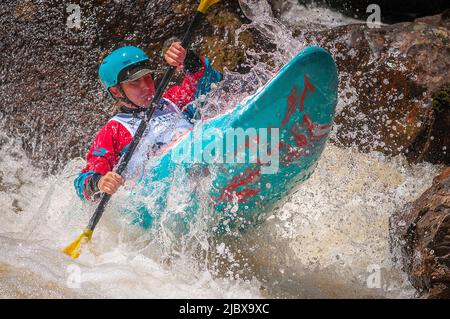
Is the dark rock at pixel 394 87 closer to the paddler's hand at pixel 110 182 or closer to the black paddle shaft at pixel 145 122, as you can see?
the black paddle shaft at pixel 145 122

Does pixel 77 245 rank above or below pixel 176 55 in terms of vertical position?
below

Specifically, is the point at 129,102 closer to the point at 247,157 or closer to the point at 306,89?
the point at 247,157

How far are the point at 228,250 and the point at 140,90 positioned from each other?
1131 millimetres

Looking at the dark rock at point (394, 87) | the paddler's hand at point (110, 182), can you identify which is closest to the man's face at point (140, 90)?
the paddler's hand at point (110, 182)

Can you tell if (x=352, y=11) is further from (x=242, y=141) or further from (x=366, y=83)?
(x=242, y=141)

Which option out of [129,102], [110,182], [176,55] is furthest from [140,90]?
[110,182]

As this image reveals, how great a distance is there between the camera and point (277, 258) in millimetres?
3396

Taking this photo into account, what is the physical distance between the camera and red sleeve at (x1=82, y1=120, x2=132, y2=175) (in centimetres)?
332

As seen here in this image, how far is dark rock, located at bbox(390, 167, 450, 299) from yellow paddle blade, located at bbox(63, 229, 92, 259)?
1.88 metres

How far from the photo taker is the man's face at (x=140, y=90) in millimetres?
3395

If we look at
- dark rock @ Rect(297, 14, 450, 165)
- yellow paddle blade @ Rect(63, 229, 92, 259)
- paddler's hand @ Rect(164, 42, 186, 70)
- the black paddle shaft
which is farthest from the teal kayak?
dark rock @ Rect(297, 14, 450, 165)

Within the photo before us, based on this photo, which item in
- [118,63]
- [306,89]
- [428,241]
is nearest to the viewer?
[306,89]

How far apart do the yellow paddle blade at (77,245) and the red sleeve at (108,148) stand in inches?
15.1

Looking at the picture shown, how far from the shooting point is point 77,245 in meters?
3.25
